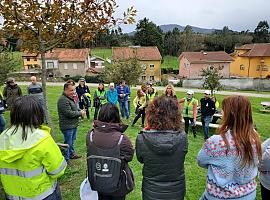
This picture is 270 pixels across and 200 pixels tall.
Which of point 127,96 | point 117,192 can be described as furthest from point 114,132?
point 127,96

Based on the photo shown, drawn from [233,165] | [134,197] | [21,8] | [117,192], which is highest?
[21,8]

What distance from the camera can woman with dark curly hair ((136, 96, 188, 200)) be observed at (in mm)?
3033

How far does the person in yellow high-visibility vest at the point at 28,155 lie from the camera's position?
105 inches

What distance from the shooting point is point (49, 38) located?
643cm

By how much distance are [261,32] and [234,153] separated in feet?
285

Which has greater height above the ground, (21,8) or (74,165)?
(21,8)

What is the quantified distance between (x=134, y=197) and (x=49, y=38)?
4.15m

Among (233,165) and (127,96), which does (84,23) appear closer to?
(233,165)

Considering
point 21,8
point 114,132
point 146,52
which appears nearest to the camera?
point 114,132

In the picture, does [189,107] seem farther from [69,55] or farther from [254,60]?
[254,60]

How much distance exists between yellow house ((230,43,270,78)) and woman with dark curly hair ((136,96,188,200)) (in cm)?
5323

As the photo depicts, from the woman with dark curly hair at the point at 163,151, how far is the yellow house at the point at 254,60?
175ft

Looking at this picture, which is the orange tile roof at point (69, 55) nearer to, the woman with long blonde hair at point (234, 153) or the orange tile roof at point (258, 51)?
the orange tile roof at point (258, 51)

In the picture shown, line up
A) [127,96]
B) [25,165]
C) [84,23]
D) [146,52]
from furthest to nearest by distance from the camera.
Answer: [146,52] → [127,96] → [84,23] → [25,165]
